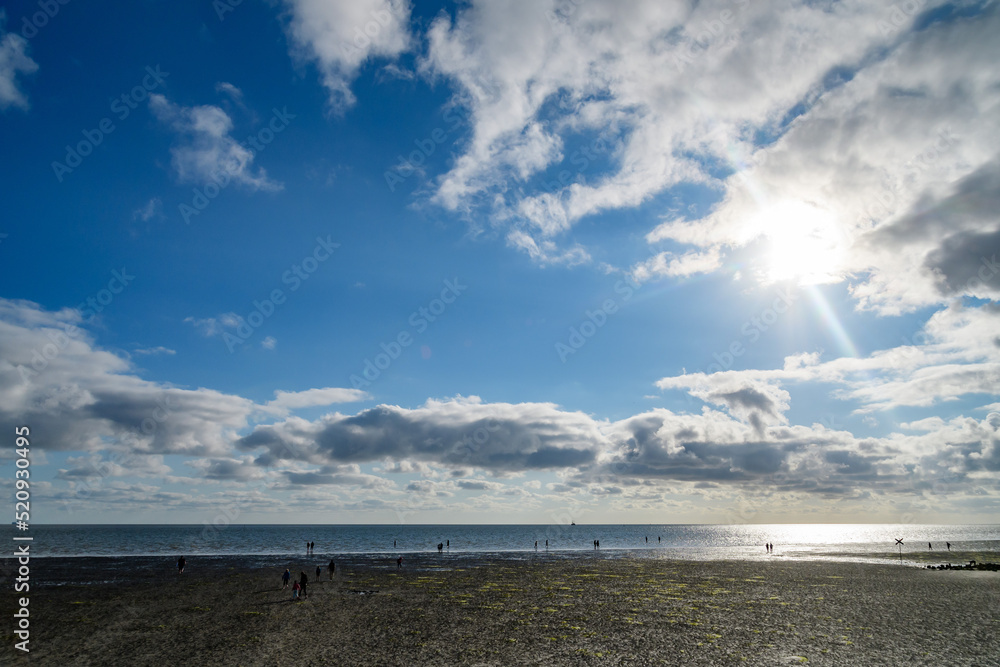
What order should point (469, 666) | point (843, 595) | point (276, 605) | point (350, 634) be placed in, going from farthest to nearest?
point (843, 595) → point (276, 605) → point (350, 634) → point (469, 666)

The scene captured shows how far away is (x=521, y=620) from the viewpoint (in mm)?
32250

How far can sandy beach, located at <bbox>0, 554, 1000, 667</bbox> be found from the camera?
2484cm

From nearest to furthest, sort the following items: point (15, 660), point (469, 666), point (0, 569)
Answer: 1. point (469, 666)
2. point (15, 660)
3. point (0, 569)

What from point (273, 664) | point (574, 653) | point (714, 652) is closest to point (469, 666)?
point (574, 653)

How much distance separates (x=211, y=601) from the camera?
40.3m

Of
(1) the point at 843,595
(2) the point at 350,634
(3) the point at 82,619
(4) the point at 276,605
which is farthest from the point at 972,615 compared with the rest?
(3) the point at 82,619

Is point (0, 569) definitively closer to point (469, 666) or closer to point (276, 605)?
point (276, 605)

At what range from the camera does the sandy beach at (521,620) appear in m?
24.8

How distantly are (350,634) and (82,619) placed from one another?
62.8 feet

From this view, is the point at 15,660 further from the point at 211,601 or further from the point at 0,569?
the point at 0,569

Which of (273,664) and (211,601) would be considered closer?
(273,664)

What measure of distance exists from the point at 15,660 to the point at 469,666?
71.3 ft

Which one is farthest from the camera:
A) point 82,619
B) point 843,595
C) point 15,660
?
point 843,595

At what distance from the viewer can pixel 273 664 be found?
77.5ft
